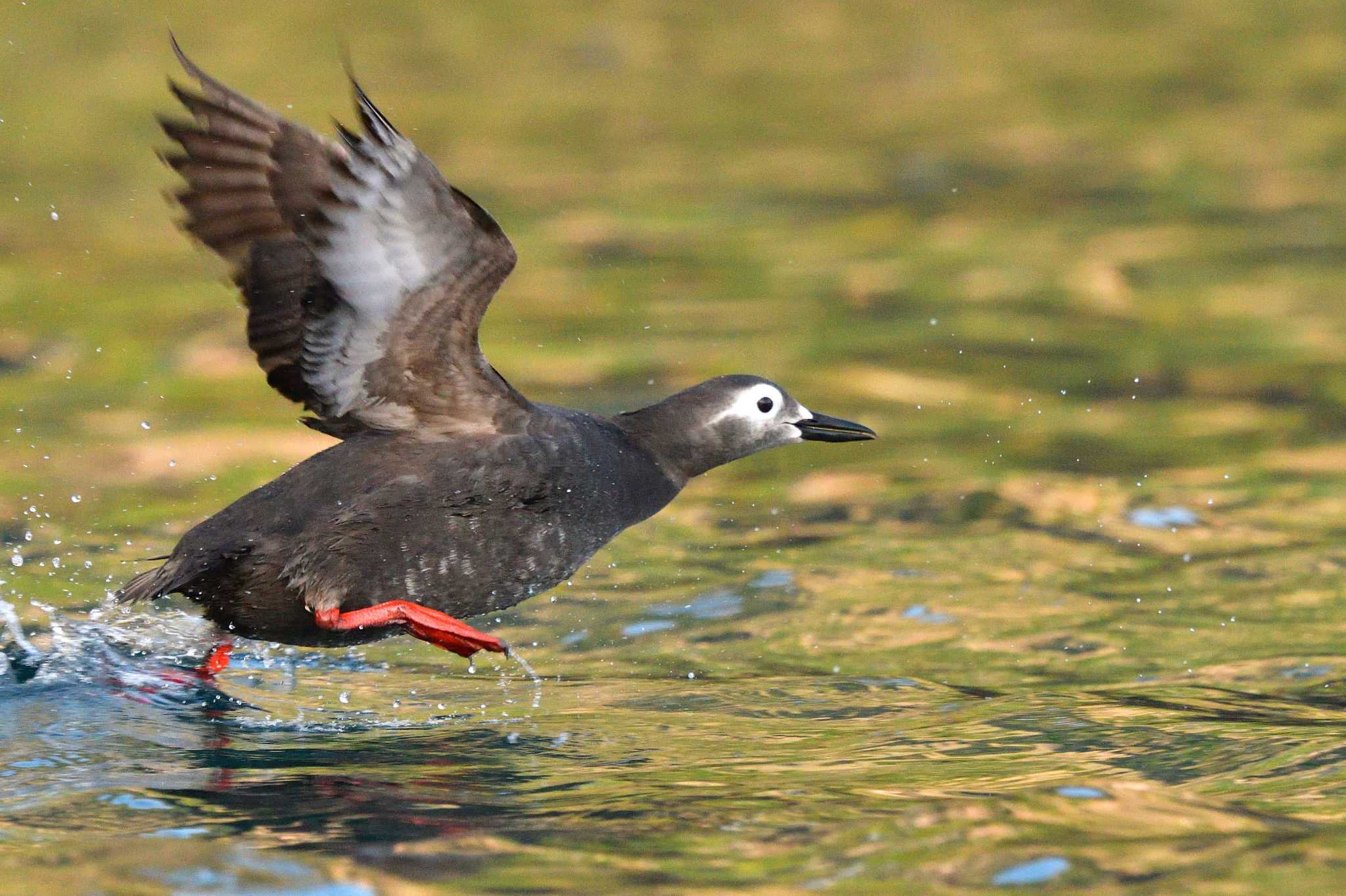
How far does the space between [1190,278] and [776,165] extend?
14.2ft

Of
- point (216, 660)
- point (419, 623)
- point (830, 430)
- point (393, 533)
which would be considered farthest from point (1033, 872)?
point (216, 660)

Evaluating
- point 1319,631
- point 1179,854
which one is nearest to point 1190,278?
point 1319,631

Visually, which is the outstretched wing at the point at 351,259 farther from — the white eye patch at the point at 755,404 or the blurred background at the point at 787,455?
the blurred background at the point at 787,455

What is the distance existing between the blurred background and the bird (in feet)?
1.53

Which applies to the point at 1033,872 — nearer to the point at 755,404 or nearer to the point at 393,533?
the point at 393,533

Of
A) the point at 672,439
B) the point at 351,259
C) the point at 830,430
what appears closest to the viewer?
the point at 351,259

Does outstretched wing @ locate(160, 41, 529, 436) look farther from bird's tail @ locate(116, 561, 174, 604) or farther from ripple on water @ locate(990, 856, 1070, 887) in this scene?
ripple on water @ locate(990, 856, 1070, 887)

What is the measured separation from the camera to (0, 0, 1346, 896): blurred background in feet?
18.1

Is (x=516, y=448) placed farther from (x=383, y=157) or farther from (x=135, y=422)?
(x=135, y=422)

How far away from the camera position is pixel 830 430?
7703mm

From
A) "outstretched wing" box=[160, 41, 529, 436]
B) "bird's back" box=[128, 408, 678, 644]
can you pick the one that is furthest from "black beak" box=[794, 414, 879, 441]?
"outstretched wing" box=[160, 41, 529, 436]

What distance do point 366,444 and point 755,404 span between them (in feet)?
5.02

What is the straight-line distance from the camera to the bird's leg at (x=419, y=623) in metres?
6.51

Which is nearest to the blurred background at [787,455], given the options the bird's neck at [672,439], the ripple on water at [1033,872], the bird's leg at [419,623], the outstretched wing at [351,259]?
the ripple on water at [1033,872]
